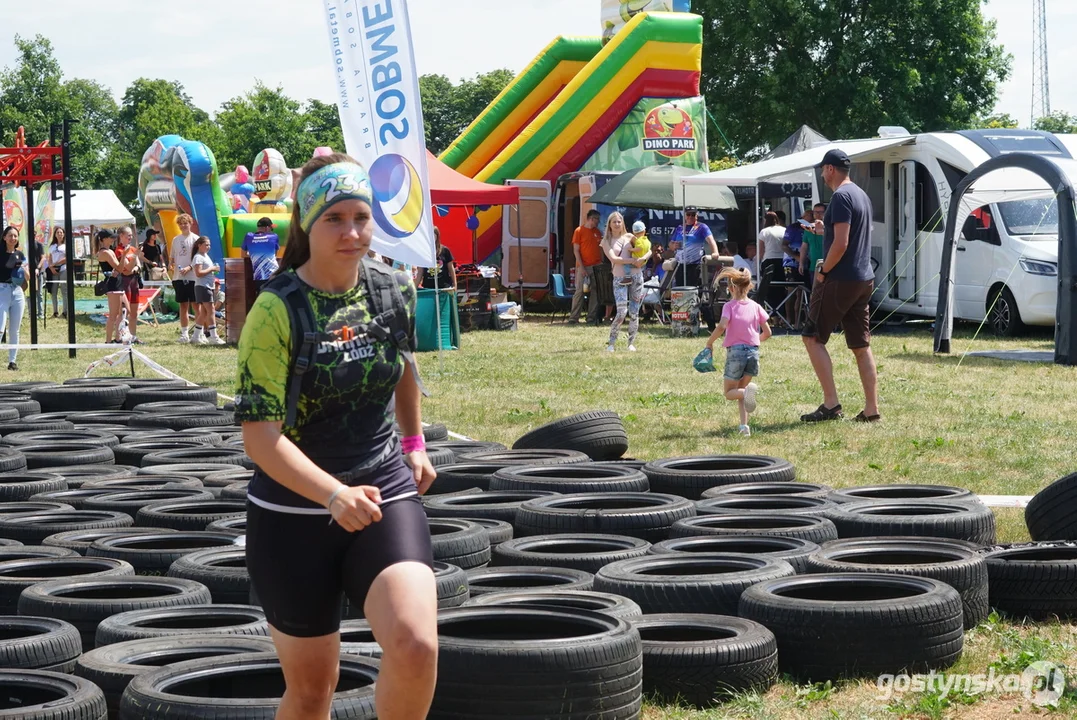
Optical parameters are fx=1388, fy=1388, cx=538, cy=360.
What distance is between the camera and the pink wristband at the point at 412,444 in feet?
12.3

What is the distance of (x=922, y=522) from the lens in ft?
22.2

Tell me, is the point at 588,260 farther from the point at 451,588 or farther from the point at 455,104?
the point at 455,104

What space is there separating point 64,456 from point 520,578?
491cm

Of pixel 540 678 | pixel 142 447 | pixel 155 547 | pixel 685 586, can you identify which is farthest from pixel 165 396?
pixel 540 678

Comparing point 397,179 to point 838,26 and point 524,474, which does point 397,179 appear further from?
point 838,26

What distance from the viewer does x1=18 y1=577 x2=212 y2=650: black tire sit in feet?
17.4

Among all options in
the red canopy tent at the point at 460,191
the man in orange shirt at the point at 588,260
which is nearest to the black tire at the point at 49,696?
the red canopy tent at the point at 460,191

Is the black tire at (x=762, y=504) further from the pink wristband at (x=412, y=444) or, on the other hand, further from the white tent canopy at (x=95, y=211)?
the white tent canopy at (x=95, y=211)

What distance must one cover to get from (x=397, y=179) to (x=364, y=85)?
1.02 m

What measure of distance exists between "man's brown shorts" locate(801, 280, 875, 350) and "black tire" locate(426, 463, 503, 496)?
3.56 m

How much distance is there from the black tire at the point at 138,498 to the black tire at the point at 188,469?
72 cm

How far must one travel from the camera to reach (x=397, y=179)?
1417cm

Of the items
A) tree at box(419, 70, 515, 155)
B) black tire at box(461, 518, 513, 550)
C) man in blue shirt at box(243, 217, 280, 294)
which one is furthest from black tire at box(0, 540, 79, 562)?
tree at box(419, 70, 515, 155)

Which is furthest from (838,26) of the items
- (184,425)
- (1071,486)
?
(1071,486)
